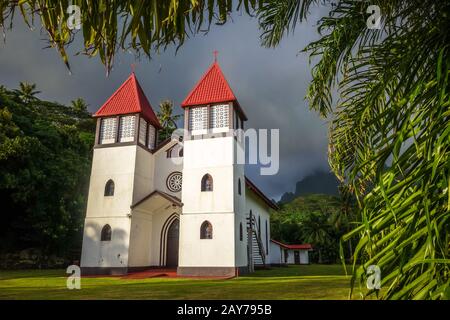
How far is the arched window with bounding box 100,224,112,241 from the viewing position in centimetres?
1759

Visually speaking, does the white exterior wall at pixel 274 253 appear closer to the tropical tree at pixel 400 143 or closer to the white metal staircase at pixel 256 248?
the white metal staircase at pixel 256 248

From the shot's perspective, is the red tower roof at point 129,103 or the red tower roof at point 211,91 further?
the red tower roof at point 129,103

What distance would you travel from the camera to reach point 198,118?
17.8 metres

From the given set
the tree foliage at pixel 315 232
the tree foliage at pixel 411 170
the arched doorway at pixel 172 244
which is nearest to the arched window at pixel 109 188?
the arched doorway at pixel 172 244

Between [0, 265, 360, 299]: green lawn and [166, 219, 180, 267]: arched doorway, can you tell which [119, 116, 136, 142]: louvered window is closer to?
[166, 219, 180, 267]: arched doorway

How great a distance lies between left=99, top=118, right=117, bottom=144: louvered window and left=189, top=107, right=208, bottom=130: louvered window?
4.46 meters

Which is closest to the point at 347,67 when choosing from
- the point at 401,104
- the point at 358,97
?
the point at 358,97

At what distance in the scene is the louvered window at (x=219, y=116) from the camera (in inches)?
684

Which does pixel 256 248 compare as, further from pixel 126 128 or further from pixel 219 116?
pixel 126 128

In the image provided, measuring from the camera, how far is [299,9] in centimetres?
350

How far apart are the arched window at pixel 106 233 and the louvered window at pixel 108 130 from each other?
454 centimetres

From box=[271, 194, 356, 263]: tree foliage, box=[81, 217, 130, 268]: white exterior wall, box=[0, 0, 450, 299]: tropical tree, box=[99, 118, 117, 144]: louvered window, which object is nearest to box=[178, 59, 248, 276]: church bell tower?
box=[81, 217, 130, 268]: white exterior wall

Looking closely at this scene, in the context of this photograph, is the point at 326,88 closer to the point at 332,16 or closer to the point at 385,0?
the point at 332,16
